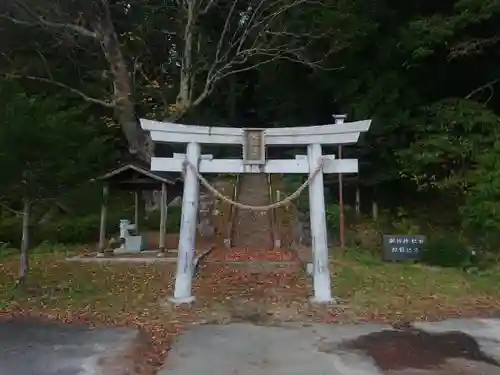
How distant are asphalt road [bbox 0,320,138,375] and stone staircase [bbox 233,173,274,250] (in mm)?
8259

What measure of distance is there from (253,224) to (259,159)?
28.5 ft

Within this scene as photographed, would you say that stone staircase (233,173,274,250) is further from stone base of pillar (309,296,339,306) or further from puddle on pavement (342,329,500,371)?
Result: puddle on pavement (342,329,500,371)

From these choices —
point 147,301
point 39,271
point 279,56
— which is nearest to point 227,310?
point 147,301

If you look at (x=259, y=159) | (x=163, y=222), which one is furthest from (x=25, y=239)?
(x=163, y=222)

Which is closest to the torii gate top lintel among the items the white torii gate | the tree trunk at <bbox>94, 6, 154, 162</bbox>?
the white torii gate

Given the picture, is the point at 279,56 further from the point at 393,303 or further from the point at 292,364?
the point at 292,364

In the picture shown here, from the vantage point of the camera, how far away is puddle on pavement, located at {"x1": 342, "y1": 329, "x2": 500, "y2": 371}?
539 cm

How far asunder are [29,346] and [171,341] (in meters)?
1.38

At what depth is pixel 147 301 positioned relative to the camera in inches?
320

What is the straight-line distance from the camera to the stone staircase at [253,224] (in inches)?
598

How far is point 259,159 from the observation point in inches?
328

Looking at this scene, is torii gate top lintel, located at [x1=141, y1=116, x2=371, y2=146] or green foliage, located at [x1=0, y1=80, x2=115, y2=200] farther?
torii gate top lintel, located at [x1=141, y1=116, x2=371, y2=146]

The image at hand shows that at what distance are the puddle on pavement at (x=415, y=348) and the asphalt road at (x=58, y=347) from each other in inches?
91.0

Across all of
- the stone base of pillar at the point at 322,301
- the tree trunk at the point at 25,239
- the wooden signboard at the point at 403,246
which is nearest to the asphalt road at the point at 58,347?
the tree trunk at the point at 25,239
